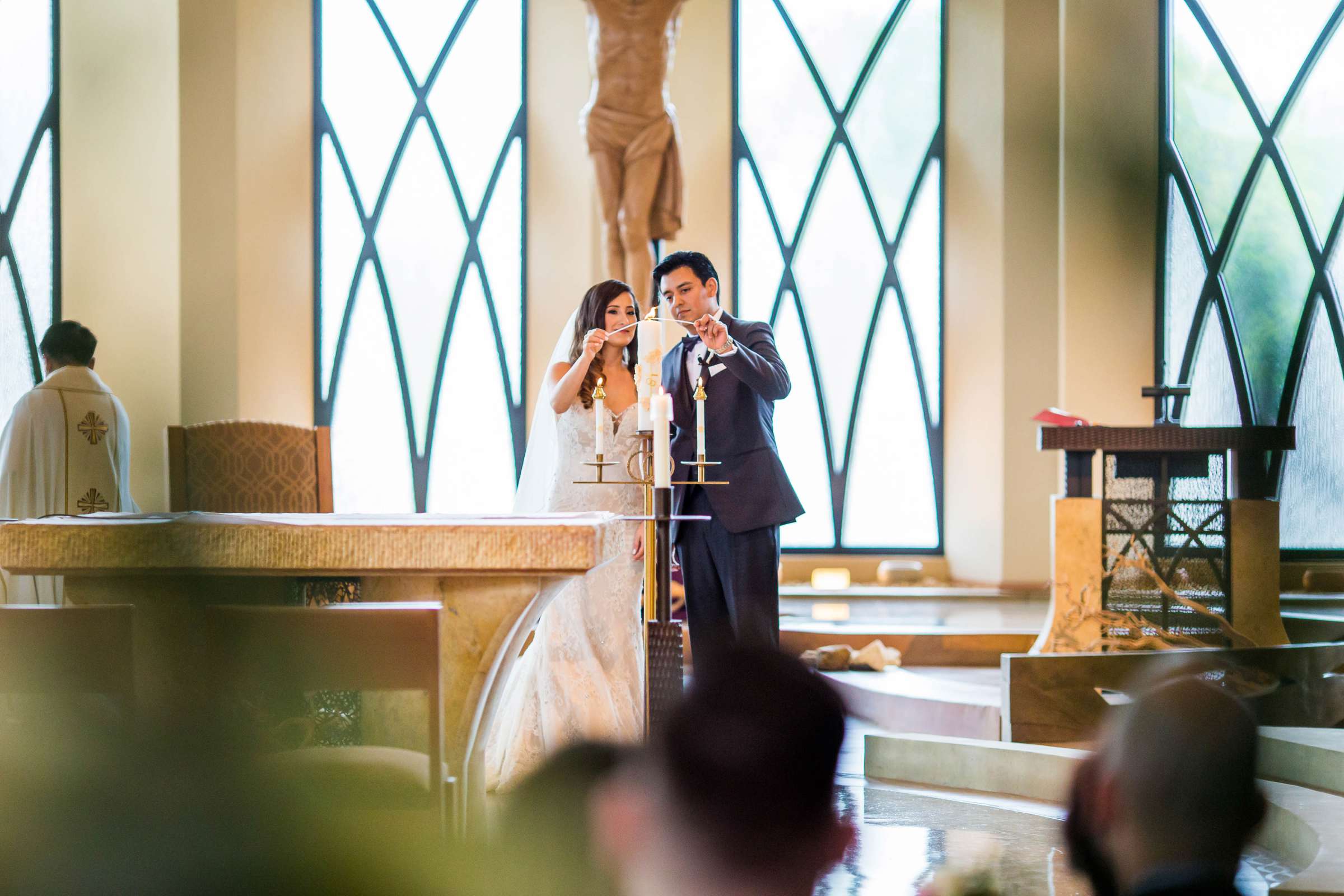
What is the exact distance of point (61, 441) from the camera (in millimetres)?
4590

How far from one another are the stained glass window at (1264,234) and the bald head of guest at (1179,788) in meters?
0.20

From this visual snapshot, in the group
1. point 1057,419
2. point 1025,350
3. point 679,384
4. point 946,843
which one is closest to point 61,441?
point 679,384

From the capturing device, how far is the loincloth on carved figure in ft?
19.6

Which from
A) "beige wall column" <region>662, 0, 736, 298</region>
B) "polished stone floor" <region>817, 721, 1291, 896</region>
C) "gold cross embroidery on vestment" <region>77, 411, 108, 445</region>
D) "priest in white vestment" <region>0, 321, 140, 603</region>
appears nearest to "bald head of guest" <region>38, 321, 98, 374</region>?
"priest in white vestment" <region>0, 321, 140, 603</region>

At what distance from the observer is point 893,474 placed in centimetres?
766

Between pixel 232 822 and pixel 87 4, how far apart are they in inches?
50.1

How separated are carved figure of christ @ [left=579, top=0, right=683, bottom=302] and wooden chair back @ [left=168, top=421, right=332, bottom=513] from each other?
197cm

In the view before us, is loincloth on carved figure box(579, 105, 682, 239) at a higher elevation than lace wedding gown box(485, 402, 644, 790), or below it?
higher

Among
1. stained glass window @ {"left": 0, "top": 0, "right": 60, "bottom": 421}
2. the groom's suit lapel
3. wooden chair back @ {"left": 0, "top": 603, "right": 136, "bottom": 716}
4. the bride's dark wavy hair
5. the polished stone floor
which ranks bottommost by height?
the polished stone floor

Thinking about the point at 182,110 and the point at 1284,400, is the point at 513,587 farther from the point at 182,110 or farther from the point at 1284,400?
the point at 182,110

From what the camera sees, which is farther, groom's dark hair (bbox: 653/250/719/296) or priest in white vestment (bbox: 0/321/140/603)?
priest in white vestment (bbox: 0/321/140/603)

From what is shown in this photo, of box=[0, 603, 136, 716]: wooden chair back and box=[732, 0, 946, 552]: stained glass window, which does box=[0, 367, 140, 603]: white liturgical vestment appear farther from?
box=[732, 0, 946, 552]: stained glass window

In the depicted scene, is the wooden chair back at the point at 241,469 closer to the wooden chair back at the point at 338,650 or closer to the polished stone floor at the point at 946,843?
the polished stone floor at the point at 946,843

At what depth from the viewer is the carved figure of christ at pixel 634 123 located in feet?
19.4
